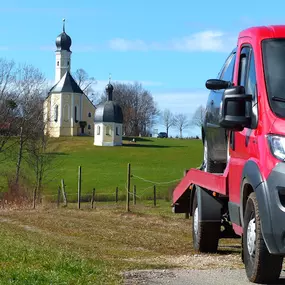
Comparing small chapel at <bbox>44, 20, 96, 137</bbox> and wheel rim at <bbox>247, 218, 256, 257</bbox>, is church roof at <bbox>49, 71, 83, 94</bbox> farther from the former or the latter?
wheel rim at <bbox>247, 218, 256, 257</bbox>

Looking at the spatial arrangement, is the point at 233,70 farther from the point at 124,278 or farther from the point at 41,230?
the point at 41,230

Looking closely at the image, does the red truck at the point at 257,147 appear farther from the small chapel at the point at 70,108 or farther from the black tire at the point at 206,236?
the small chapel at the point at 70,108

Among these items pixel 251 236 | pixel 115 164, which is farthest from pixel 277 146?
pixel 115 164

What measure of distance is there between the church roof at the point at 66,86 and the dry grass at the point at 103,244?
98.4 metres

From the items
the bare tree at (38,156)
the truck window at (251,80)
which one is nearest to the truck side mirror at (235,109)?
the truck window at (251,80)

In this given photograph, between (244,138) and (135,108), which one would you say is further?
(135,108)

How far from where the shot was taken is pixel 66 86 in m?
121

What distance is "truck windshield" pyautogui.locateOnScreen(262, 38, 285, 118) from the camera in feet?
23.7

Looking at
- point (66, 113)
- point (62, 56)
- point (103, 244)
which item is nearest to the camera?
point (103, 244)

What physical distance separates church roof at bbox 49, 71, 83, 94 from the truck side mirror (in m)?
112

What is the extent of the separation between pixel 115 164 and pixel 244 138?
259 feet

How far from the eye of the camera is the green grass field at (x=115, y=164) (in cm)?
5688

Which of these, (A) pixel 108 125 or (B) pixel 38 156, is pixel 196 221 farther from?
(A) pixel 108 125

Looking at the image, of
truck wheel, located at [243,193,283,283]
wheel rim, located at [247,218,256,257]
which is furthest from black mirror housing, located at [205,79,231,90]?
wheel rim, located at [247,218,256,257]
